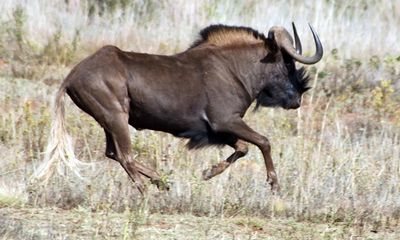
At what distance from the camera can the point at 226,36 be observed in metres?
9.35

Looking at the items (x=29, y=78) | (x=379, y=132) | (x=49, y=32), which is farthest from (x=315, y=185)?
(x=49, y=32)

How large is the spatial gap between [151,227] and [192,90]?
2.02 m

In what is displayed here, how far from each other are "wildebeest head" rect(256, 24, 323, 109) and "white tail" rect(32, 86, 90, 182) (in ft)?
6.54

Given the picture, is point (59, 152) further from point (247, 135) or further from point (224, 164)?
point (247, 135)

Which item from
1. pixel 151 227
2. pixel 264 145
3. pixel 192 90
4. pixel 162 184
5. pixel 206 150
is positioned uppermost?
pixel 192 90

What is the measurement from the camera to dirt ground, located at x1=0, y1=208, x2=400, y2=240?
6.74m

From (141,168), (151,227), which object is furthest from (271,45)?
(151,227)

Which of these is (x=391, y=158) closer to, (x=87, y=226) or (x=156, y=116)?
(x=156, y=116)

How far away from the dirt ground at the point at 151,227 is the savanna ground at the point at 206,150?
0.01 m

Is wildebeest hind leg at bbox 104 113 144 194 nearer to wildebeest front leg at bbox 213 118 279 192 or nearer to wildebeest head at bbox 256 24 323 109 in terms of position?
wildebeest front leg at bbox 213 118 279 192

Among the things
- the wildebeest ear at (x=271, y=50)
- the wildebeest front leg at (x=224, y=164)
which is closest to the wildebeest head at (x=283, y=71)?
the wildebeest ear at (x=271, y=50)

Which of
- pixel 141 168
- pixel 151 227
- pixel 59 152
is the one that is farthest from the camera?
pixel 141 168

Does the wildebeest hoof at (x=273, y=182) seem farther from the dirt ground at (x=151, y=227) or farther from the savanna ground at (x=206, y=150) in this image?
the dirt ground at (x=151, y=227)

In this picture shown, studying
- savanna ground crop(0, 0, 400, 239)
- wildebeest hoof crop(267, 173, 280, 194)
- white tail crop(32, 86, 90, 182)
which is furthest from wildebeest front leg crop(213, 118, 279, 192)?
white tail crop(32, 86, 90, 182)
